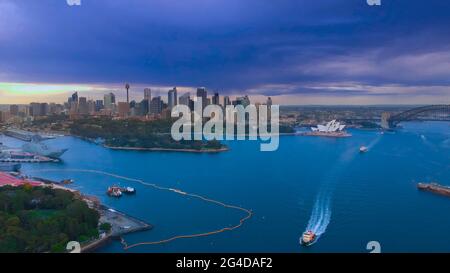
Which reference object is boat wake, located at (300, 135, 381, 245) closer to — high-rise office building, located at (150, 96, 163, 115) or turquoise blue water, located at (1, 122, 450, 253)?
turquoise blue water, located at (1, 122, 450, 253)

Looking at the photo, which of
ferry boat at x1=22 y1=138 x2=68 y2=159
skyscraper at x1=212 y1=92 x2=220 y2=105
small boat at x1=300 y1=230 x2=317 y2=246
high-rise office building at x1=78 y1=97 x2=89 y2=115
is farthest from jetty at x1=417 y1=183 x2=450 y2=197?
ferry boat at x1=22 y1=138 x2=68 y2=159

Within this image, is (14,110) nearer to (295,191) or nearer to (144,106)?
(144,106)

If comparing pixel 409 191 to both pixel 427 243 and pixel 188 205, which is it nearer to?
pixel 427 243

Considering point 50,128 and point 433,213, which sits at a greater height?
point 50,128

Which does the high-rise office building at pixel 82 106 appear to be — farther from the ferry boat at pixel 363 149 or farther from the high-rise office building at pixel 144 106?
the ferry boat at pixel 363 149

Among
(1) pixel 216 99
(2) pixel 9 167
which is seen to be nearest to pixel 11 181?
(2) pixel 9 167
